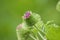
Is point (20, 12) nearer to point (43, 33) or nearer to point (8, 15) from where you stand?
point (8, 15)

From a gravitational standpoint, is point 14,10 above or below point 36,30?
above

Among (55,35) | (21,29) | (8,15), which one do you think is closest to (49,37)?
(55,35)

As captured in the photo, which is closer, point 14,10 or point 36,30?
point 36,30

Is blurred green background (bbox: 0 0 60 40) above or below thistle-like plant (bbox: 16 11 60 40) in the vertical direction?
above

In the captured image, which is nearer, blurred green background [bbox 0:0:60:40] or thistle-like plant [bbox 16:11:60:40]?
thistle-like plant [bbox 16:11:60:40]
